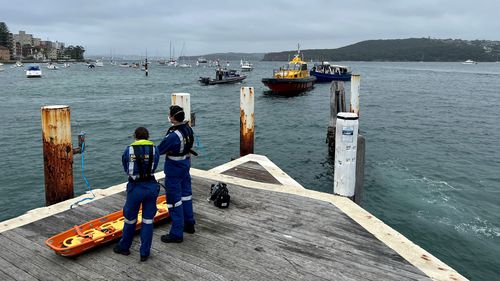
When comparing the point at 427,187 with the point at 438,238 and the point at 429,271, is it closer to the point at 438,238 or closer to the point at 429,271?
the point at 438,238

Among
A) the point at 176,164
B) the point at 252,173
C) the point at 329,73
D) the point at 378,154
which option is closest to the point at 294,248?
the point at 176,164

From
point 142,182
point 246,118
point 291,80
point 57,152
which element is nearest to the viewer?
point 142,182

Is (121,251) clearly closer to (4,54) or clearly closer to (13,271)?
(13,271)

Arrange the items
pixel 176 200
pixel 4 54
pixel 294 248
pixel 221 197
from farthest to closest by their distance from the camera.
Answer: pixel 4 54
pixel 221 197
pixel 176 200
pixel 294 248

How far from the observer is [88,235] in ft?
17.0

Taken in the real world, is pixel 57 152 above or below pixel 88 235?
above

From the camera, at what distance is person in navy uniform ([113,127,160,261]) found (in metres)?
4.58

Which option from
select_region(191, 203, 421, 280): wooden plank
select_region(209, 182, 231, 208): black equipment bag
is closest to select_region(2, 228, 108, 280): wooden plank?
select_region(191, 203, 421, 280): wooden plank

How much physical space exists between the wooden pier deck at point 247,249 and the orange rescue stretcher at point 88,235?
4.9 inches

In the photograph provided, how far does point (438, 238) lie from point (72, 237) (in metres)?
8.87

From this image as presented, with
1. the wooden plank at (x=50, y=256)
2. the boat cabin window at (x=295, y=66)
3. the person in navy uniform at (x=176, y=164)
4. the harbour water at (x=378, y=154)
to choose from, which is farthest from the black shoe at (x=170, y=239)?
the boat cabin window at (x=295, y=66)

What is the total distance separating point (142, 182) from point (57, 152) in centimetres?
284

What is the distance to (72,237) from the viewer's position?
5141 mm

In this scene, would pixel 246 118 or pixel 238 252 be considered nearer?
pixel 238 252
